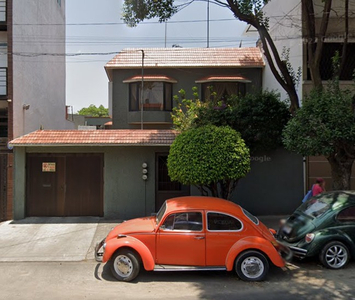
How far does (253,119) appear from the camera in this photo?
10.7 m

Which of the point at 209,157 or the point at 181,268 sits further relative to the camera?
the point at 209,157

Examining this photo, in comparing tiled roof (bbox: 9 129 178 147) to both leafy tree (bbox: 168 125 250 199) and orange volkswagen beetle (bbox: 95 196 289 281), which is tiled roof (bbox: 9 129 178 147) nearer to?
leafy tree (bbox: 168 125 250 199)

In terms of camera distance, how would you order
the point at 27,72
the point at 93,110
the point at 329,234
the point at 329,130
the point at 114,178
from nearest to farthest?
the point at 329,234 < the point at 329,130 < the point at 114,178 < the point at 27,72 < the point at 93,110

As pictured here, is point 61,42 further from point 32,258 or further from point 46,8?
point 32,258

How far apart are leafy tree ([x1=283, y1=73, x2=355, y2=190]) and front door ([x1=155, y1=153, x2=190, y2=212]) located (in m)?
4.22

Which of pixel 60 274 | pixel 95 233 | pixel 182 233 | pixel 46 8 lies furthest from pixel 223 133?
pixel 46 8

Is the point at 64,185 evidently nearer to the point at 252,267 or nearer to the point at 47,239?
the point at 47,239

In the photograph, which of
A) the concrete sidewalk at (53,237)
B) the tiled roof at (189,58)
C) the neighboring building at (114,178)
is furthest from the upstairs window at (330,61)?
the concrete sidewalk at (53,237)

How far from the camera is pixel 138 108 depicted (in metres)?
16.3

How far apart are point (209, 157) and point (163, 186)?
3.24 meters

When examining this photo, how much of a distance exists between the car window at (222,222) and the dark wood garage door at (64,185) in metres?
5.99

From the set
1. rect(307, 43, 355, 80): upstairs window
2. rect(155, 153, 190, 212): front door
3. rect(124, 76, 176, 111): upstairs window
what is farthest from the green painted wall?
rect(155, 153, 190, 212): front door

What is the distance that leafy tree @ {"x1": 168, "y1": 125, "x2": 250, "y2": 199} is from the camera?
8.56m

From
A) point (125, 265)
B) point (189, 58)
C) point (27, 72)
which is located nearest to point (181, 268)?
point (125, 265)
